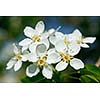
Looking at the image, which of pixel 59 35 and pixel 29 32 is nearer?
pixel 59 35

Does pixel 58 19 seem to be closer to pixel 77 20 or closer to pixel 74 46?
pixel 77 20

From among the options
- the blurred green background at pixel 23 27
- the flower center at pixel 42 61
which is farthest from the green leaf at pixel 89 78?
the blurred green background at pixel 23 27

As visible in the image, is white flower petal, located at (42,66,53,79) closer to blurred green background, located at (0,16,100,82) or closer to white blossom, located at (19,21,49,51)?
white blossom, located at (19,21,49,51)

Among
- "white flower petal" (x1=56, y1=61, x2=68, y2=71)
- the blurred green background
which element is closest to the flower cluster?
"white flower petal" (x1=56, y1=61, x2=68, y2=71)

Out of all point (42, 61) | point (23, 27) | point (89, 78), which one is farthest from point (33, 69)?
point (23, 27)

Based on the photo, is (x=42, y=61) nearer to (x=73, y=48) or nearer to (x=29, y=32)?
(x=73, y=48)
